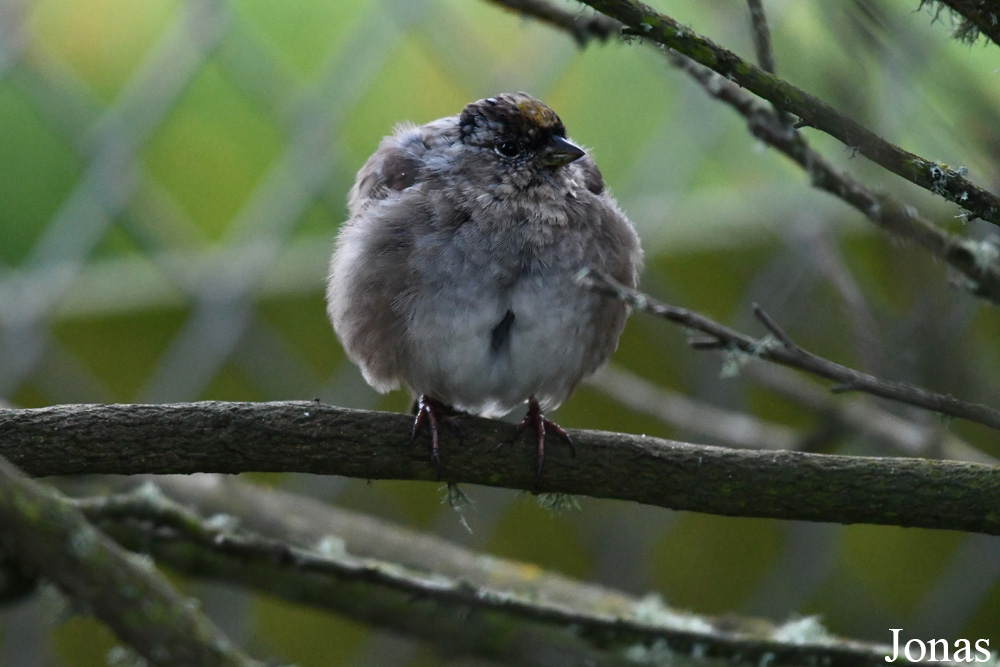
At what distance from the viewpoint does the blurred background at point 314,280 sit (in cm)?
304

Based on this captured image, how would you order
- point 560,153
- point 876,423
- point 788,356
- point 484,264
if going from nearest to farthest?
point 788,356 → point 484,264 → point 560,153 → point 876,423

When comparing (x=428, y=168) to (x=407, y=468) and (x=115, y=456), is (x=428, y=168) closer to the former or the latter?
(x=407, y=468)

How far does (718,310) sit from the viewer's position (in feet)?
10.4

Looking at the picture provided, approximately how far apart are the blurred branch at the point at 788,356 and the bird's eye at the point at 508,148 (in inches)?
36.5

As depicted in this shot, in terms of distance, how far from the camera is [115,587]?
1394 millimetres

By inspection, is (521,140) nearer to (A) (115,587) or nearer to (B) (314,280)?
(A) (115,587)

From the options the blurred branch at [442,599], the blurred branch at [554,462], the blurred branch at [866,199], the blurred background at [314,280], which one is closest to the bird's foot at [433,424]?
the blurred branch at [554,462]

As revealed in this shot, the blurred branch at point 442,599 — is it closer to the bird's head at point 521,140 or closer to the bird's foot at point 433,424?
the bird's foot at point 433,424

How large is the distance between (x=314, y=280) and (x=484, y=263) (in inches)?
55.1

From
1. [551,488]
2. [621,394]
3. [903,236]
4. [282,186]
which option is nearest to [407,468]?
[551,488]

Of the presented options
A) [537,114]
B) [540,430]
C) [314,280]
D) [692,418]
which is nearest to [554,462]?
[540,430]

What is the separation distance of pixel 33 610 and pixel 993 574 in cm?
263

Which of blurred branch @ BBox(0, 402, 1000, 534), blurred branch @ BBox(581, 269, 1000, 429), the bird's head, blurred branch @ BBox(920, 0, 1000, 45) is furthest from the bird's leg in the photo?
blurred branch @ BBox(920, 0, 1000, 45)

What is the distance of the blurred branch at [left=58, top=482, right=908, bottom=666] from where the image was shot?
1.63m
